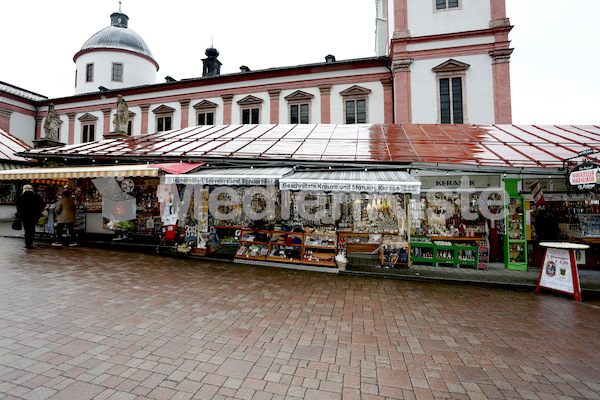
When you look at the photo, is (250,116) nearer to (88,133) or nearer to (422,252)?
(88,133)

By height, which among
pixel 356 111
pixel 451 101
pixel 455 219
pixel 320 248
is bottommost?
pixel 320 248

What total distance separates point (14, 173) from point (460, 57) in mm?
22370

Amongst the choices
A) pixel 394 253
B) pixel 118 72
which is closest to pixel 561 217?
pixel 394 253

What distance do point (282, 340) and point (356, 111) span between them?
1850 cm

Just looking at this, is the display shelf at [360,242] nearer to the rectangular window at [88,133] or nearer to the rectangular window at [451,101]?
the rectangular window at [451,101]

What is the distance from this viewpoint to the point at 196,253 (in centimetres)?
920

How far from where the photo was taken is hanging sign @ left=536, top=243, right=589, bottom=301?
19.7 ft

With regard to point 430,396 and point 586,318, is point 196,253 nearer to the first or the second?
point 430,396

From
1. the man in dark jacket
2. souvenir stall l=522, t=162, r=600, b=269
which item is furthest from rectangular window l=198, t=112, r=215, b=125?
souvenir stall l=522, t=162, r=600, b=269

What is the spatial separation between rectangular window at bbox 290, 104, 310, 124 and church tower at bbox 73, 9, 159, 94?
21.6 meters

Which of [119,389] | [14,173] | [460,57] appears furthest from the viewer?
[460,57]

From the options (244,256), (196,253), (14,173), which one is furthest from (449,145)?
(14,173)

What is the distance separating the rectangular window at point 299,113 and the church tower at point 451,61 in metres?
6.52

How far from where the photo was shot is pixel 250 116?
21922 mm
